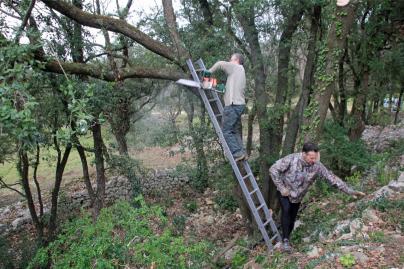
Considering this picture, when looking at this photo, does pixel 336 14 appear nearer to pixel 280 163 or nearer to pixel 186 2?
pixel 280 163

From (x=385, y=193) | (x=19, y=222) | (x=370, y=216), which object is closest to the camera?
(x=370, y=216)

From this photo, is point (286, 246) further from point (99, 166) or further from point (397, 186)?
point (99, 166)

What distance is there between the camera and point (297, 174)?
18.4ft

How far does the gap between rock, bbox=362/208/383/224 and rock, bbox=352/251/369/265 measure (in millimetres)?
1122

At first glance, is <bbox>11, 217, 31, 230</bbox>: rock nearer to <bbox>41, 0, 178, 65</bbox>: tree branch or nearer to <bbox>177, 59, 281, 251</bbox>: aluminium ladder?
<bbox>177, 59, 281, 251</bbox>: aluminium ladder

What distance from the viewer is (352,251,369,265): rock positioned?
4547mm

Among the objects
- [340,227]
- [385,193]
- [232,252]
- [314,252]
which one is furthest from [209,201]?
[314,252]

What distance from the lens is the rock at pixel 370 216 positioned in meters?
5.62

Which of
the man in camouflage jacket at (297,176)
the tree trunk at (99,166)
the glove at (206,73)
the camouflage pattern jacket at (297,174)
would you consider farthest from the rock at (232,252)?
the tree trunk at (99,166)

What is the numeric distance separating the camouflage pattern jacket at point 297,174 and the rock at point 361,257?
40.7 inches

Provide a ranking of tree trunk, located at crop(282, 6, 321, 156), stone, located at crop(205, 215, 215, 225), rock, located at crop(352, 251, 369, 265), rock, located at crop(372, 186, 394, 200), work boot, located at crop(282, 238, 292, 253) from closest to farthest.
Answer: rock, located at crop(352, 251, 369, 265), work boot, located at crop(282, 238, 292, 253), rock, located at crop(372, 186, 394, 200), tree trunk, located at crop(282, 6, 321, 156), stone, located at crop(205, 215, 215, 225)

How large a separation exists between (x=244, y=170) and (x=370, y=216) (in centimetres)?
211

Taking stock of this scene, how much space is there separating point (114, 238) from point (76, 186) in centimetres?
1463

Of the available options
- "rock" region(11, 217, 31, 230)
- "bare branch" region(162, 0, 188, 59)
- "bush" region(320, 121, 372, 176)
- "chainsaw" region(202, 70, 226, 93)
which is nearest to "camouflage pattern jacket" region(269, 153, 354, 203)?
"chainsaw" region(202, 70, 226, 93)
